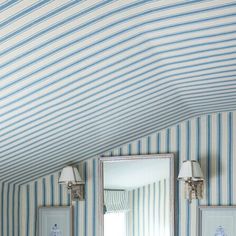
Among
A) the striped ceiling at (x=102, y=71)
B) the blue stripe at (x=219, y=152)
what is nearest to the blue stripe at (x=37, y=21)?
the striped ceiling at (x=102, y=71)

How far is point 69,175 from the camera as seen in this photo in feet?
15.6

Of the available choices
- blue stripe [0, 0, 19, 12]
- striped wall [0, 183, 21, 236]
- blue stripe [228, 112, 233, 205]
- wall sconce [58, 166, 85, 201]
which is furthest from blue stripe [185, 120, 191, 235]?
blue stripe [0, 0, 19, 12]

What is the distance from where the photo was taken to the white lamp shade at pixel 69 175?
4773 mm

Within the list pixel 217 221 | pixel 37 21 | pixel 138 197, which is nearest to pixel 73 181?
pixel 138 197

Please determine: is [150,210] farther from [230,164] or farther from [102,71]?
[102,71]

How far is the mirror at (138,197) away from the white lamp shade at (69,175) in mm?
266

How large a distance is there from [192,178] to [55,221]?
4.84 ft

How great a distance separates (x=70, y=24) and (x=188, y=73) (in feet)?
3.81

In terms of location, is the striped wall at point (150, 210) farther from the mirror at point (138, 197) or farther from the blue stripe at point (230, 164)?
the blue stripe at point (230, 164)

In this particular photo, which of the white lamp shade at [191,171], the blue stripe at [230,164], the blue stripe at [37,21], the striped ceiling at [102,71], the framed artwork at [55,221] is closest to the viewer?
the blue stripe at [37,21]

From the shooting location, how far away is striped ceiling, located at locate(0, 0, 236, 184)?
2.55m

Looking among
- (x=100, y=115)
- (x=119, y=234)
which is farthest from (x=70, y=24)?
(x=119, y=234)

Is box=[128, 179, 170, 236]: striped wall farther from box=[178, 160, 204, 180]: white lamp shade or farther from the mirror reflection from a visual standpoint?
box=[178, 160, 204, 180]: white lamp shade

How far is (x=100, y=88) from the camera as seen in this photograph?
344 cm
